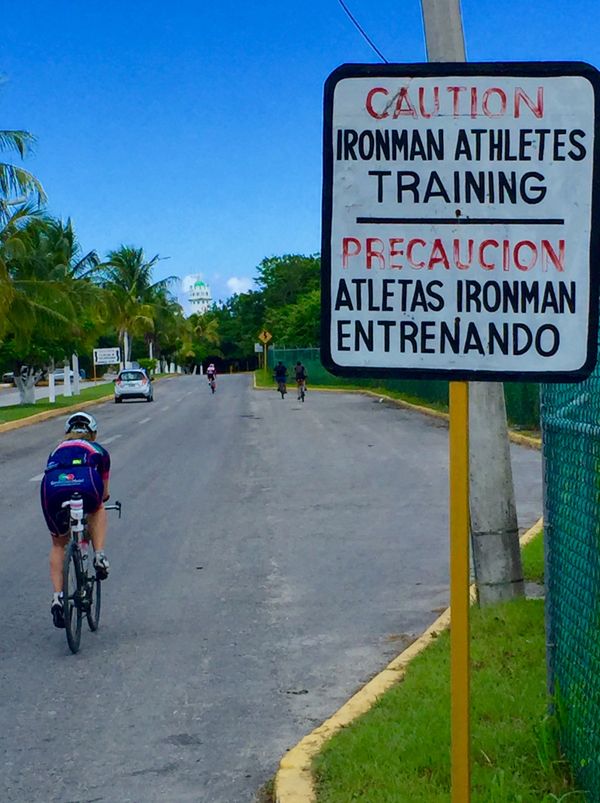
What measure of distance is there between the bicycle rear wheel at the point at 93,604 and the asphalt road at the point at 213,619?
101 millimetres

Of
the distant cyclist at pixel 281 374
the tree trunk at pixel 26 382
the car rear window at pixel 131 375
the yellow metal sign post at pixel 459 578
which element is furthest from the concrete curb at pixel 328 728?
the car rear window at pixel 131 375

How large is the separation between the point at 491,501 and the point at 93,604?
302 cm

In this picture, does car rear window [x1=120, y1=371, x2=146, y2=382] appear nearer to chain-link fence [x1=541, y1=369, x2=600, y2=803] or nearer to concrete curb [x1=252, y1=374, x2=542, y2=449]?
concrete curb [x1=252, y1=374, x2=542, y2=449]

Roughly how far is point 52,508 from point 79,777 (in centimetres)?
271

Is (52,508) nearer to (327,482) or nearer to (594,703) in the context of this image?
(594,703)

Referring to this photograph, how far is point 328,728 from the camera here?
5969mm

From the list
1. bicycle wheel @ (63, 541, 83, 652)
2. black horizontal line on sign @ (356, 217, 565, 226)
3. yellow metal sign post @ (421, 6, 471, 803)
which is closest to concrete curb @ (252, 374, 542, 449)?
bicycle wheel @ (63, 541, 83, 652)

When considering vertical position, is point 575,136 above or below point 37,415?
above

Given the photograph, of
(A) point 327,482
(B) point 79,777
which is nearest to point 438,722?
(B) point 79,777

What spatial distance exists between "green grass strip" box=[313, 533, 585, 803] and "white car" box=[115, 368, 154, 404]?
43579 mm

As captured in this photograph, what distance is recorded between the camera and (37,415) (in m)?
37.8

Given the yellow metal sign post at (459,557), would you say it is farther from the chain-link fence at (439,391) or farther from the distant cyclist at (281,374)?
the distant cyclist at (281,374)

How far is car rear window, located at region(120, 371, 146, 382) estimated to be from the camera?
5078cm

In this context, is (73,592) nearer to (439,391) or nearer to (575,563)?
(575,563)
